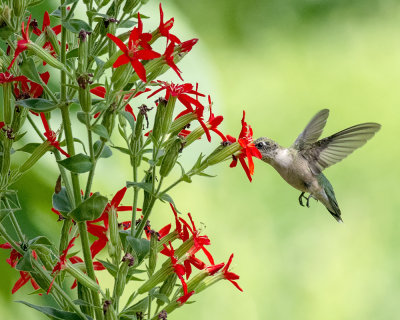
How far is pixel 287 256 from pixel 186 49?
1027mm

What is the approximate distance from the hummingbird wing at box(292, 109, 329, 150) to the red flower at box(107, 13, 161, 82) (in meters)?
0.54

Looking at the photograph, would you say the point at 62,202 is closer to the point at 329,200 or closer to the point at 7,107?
the point at 7,107

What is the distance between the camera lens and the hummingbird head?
110 centimetres

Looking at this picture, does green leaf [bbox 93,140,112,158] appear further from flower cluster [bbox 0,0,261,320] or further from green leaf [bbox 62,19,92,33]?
green leaf [bbox 62,19,92,33]

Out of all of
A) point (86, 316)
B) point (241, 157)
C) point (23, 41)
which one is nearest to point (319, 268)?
point (241, 157)

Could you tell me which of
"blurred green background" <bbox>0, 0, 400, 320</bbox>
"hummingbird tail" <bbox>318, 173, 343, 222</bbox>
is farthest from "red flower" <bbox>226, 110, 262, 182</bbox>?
"blurred green background" <bbox>0, 0, 400, 320</bbox>

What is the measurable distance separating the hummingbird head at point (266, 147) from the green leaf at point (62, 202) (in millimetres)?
461

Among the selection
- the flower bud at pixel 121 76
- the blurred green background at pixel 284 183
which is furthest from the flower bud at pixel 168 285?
the blurred green background at pixel 284 183

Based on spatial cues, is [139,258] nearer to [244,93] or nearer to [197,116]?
[197,116]

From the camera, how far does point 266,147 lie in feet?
3.61

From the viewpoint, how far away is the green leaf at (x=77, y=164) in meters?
0.64

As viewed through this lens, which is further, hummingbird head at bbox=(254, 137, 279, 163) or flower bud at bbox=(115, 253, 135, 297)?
hummingbird head at bbox=(254, 137, 279, 163)

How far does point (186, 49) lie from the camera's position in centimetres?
70

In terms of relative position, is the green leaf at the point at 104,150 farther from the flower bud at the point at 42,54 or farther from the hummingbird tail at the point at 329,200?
the hummingbird tail at the point at 329,200
